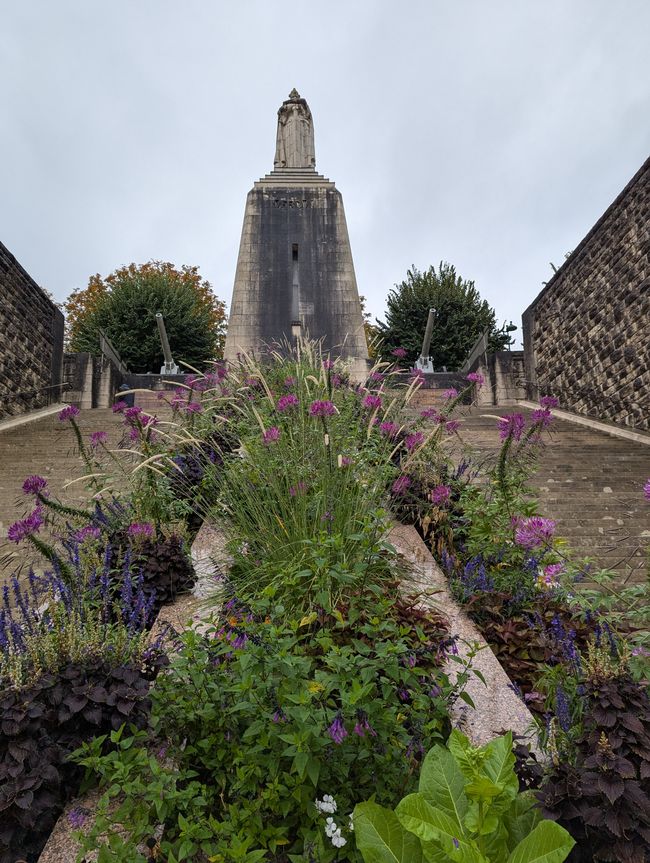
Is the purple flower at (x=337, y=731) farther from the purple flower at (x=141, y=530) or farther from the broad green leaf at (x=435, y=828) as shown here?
the purple flower at (x=141, y=530)

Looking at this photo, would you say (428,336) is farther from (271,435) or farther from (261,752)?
(261,752)

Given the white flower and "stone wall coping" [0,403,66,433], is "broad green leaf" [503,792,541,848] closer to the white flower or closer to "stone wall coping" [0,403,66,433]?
the white flower

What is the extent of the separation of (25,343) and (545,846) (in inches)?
453

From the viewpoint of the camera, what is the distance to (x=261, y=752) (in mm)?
1442

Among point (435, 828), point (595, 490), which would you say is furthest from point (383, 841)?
→ point (595, 490)

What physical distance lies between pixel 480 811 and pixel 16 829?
3.70ft

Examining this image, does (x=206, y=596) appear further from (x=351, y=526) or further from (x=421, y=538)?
(x=421, y=538)

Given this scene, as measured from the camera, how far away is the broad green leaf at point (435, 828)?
Answer: 1.05 meters

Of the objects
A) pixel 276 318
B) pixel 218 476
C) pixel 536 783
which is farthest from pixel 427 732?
pixel 276 318

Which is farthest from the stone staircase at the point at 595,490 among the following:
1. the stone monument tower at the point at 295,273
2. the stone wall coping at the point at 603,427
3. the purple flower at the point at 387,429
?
the stone monument tower at the point at 295,273

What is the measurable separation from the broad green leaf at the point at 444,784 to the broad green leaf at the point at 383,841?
0.09m

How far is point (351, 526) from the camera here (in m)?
2.55

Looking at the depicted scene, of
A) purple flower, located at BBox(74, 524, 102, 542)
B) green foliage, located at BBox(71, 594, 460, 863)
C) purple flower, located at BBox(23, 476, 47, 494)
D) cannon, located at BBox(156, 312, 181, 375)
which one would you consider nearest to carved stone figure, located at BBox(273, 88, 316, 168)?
cannon, located at BBox(156, 312, 181, 375)

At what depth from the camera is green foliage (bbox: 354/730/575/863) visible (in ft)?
3.46
